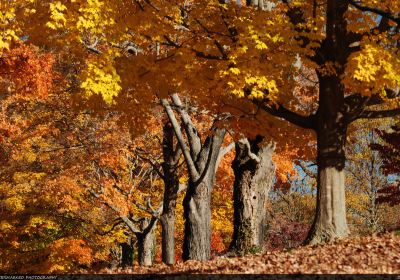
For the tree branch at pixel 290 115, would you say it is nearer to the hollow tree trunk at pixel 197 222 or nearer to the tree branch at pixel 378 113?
the tree branch at pixel 378 113

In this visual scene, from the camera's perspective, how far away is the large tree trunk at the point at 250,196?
14.2 m

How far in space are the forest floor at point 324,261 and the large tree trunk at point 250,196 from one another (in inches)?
120

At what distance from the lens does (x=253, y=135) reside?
12.4 meters

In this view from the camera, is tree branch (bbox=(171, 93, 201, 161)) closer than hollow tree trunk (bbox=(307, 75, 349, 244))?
No

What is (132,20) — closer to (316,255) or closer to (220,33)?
(220,33)

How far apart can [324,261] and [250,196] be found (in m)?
5.18

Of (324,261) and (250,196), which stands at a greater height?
(250,196)

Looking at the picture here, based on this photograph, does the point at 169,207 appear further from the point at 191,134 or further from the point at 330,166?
the point at 330,166

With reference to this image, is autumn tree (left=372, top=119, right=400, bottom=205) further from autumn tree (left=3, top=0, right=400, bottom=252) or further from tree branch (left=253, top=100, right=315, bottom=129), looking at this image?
tree branch (left=253, top=100, right=315, bottom=129)

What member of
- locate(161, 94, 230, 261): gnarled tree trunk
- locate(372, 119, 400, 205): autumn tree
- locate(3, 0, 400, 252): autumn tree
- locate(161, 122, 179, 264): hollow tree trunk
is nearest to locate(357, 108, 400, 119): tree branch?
locate(3, 0, 400, 252): autumn tree

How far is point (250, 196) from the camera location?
1431 centimetres

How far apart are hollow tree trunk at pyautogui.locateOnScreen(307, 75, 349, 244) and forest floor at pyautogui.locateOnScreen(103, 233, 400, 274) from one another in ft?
1.67

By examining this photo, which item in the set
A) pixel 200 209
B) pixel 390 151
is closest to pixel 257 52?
pixel 200 209

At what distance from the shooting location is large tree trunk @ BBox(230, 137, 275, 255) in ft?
46.6
